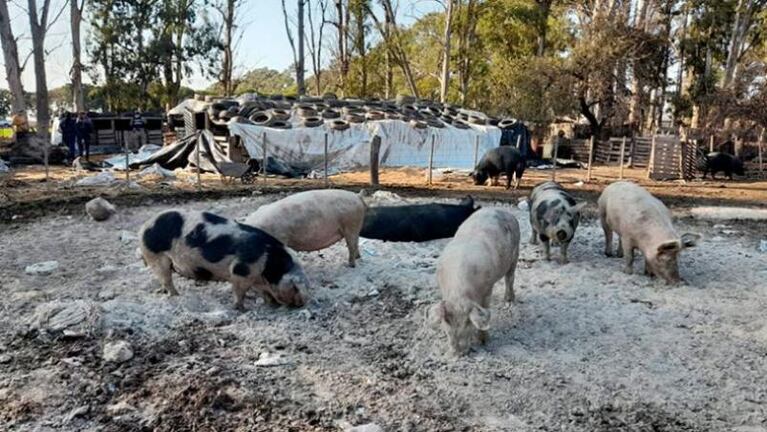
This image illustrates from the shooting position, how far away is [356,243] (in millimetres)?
7738

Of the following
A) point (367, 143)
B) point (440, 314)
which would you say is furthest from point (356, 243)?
point (367, 143)

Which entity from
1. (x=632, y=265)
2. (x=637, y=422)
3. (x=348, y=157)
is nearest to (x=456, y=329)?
(x=637, y=422)

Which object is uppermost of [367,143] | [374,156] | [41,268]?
[367,143]

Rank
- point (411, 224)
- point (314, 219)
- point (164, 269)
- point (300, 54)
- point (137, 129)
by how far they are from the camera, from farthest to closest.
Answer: point (300, 54)
point (137, 129)
point (411, 224)
point (314, 219)
point (164, 269)

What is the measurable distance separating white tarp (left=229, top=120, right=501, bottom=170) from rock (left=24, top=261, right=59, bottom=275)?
1046cm

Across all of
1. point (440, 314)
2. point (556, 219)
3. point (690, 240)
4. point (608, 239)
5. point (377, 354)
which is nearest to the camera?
point (440, 314)

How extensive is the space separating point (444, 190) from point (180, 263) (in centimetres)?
950

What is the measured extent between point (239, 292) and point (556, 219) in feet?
13.4

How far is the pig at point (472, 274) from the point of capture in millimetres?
5039

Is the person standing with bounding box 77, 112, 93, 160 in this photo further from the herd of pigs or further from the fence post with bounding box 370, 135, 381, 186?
the herd of pigs

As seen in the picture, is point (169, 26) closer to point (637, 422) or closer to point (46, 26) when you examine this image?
point (46, 26)

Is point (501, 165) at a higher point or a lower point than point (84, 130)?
lower

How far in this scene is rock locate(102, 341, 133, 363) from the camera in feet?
16.1

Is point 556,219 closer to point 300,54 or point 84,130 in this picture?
point 84,130
